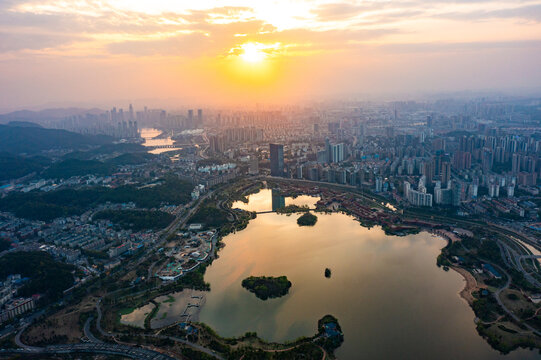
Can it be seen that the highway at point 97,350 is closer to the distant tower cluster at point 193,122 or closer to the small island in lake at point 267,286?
the small island in lake at point 267,286

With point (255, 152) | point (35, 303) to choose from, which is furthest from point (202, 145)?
point (35, 303)

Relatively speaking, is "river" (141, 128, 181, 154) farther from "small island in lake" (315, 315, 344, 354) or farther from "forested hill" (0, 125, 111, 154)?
"small island in lake" (315, 315, 344, 354)

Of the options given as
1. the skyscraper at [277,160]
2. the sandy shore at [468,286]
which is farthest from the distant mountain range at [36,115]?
the sandy shore at [468,286]

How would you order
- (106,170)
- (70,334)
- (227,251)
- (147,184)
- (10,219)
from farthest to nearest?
(106,170) < (147,184) < (10,219) < (227,251) < (70,334)

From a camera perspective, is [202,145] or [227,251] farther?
[202,145]

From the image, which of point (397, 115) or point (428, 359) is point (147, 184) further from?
point (397, 115)
